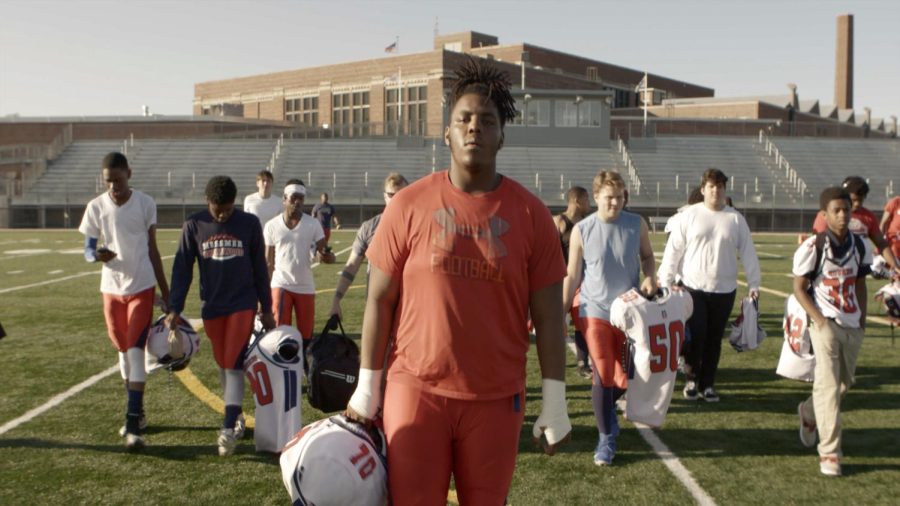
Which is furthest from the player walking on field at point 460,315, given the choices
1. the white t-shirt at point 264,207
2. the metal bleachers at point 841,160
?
the metal bleachers at point 841,160

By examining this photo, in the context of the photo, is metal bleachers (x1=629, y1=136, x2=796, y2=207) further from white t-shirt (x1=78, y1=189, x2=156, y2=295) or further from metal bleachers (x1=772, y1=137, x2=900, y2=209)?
white t-shirt (x1=78, y1=189, x2=156, y2=295)

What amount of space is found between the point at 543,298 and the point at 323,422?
1002mm

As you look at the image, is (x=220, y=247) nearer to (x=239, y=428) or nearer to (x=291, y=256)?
(x=239, y=428)

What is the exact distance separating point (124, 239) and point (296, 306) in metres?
2.12

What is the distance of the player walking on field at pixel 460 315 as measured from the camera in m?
2.82

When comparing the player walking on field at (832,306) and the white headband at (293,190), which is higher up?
the white headband at (293,190)

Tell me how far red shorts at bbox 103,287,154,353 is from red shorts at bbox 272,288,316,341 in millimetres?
1720

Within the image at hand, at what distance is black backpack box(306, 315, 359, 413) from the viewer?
3820 millimetres

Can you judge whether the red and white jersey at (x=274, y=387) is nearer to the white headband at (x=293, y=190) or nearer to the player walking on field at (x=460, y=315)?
the white headband at (x=293, y=190)

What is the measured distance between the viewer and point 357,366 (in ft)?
12.6

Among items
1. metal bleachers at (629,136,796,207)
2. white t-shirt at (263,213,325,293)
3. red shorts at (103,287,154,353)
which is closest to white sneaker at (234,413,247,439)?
red shorts at (103,287,154,353)

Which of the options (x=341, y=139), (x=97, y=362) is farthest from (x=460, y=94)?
(x=341, y=139)

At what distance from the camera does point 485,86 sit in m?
3.02

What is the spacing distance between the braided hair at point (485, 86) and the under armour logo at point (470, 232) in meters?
0.48
